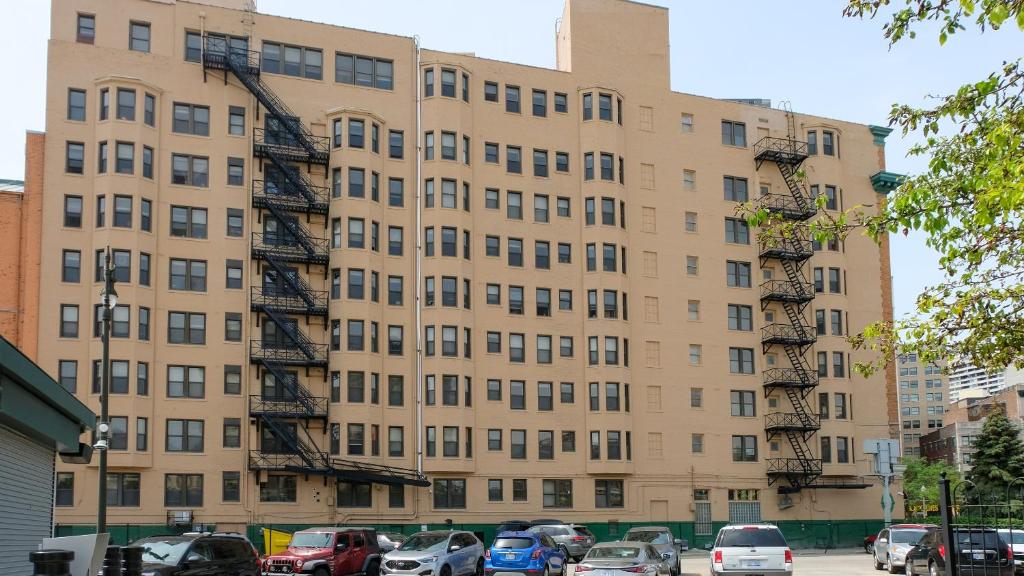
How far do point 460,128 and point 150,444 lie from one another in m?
24.6

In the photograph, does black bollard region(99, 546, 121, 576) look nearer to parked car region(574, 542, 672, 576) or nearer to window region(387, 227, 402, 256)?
parked car region(574, 542, 672, 576)

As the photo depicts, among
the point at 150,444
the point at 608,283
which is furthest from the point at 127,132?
the point at 608,283

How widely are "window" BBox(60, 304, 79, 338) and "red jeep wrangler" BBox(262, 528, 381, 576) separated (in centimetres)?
2727

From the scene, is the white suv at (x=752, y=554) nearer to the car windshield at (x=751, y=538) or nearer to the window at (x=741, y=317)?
the car windshield at (x=751, y=538)

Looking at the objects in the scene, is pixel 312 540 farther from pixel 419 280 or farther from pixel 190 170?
pixel 190 170

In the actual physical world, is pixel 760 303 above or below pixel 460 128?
below

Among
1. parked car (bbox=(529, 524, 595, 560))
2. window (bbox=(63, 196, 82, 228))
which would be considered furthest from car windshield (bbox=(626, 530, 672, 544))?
window (bbox=(63, 196, 82, 228))

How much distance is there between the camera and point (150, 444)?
5797cm

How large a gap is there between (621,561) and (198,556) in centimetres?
1020

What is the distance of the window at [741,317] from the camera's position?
73000mm

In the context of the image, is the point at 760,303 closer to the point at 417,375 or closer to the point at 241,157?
the point at 417,375

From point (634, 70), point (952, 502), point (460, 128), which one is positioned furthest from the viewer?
point (634, 70)

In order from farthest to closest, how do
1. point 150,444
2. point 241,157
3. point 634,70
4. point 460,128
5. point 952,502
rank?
point 634,70 < point 460,128 < point 241,157 < point 150,444 < point 952,502

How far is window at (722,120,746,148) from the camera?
75062 mm
